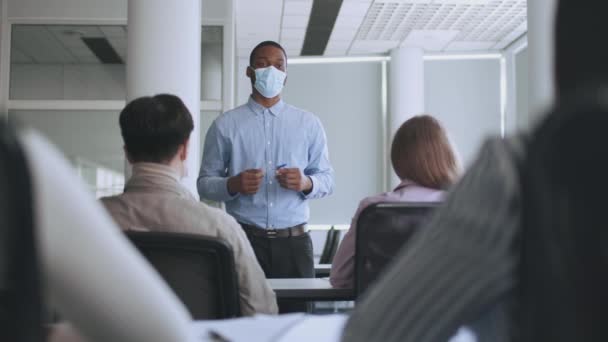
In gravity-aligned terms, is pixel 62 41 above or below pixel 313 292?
above

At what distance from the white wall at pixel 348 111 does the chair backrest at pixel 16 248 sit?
9.47 metres

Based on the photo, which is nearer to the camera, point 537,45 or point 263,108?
point 263,108

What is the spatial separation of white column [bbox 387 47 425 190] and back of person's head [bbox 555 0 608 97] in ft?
29.6

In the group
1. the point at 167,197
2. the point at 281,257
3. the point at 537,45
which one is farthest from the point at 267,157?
the point at 537,45

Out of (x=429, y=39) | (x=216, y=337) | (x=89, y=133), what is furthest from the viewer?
(x=429, y=39)

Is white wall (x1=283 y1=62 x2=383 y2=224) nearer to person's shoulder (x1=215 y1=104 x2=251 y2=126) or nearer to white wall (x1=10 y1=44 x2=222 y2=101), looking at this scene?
white wall (x1=10 y1=44 x2=222 y2=101)

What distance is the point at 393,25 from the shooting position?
27.8ft

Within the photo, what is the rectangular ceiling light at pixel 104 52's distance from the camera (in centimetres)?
Answer: 713

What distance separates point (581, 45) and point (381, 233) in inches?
58.2

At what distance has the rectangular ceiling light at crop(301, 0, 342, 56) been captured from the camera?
7.72 m

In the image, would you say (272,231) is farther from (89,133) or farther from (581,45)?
(89,133)

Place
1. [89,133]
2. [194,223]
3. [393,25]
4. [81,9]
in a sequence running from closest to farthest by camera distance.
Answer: [194,223] → [81,9] → [89,133] → [393,25]

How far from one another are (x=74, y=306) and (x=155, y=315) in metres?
0.08

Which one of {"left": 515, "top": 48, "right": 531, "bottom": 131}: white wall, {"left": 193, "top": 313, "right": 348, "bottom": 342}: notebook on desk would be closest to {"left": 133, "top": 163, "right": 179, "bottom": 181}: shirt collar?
{"left": 193, "top": 313, "right": 348, "bottom": 342}: notebook on desk
